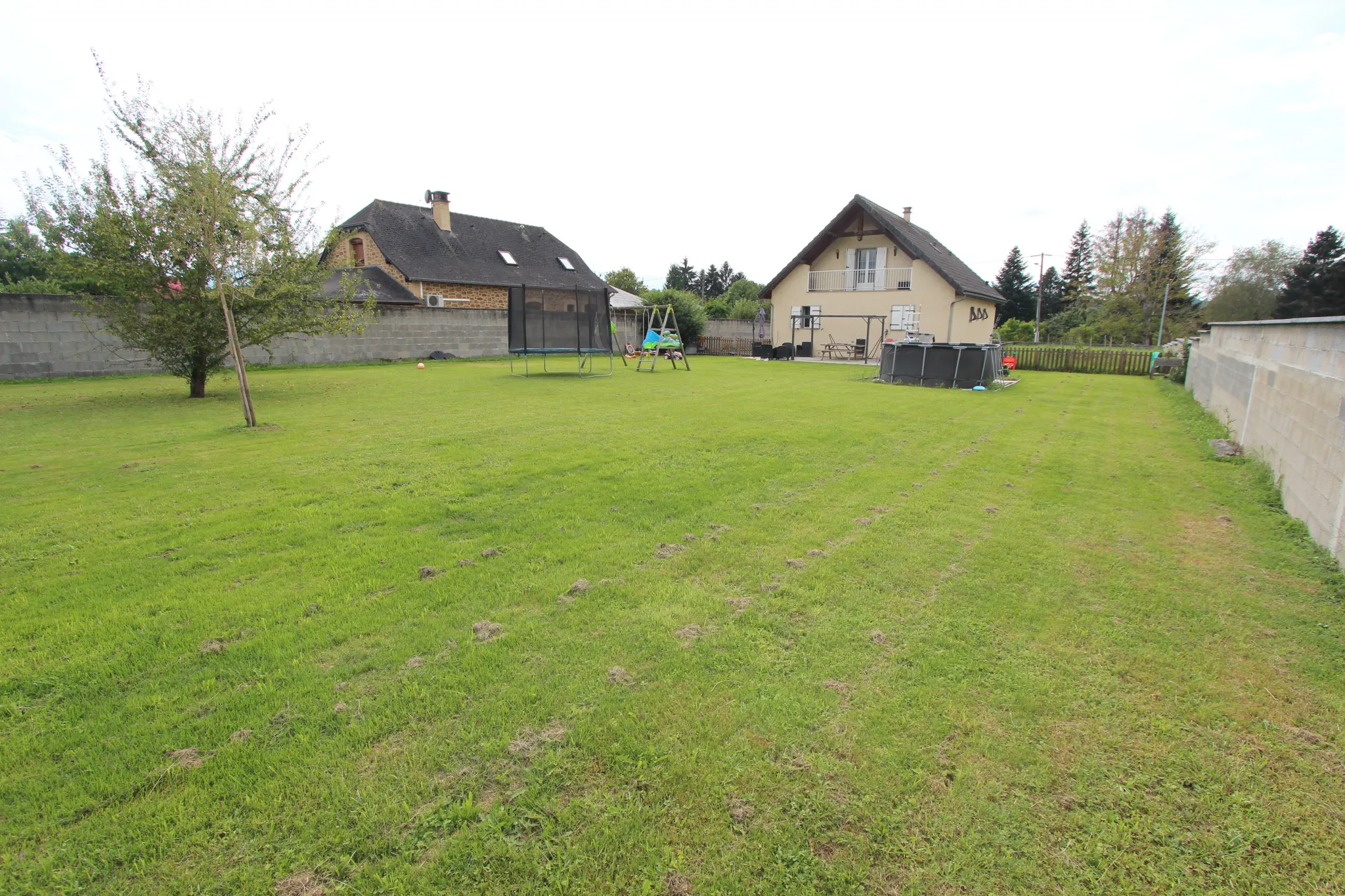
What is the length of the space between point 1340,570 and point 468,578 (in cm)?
512

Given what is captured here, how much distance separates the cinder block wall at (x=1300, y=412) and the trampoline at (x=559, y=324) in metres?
11.5

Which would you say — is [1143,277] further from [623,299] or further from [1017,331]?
[623,299]

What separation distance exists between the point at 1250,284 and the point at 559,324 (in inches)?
1811

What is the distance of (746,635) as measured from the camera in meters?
2.79

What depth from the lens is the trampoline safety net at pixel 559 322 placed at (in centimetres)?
1518

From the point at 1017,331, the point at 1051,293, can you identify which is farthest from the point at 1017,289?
the point at 1017,331

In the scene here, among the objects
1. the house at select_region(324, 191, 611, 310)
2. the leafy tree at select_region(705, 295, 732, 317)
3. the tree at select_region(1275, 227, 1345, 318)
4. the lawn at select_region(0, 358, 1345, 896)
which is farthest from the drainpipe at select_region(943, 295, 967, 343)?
the tree at select_region(1275, 227, 1345, 318)

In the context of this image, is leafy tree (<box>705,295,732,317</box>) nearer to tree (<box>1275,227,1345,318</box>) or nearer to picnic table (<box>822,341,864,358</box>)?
picnic table (<box>822,341,864,358</box>)

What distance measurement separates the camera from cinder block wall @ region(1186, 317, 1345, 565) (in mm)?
4086

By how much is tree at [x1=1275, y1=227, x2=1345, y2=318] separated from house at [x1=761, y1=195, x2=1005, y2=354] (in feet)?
64.8

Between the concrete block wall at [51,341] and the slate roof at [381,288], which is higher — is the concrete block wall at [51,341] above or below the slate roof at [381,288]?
below

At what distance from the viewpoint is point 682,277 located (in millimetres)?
85062

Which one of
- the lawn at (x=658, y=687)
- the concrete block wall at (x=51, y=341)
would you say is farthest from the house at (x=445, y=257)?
the lawn at (x=658, y=687)

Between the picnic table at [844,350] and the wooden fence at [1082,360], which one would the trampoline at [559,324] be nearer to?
the picnic table at [844,350]
